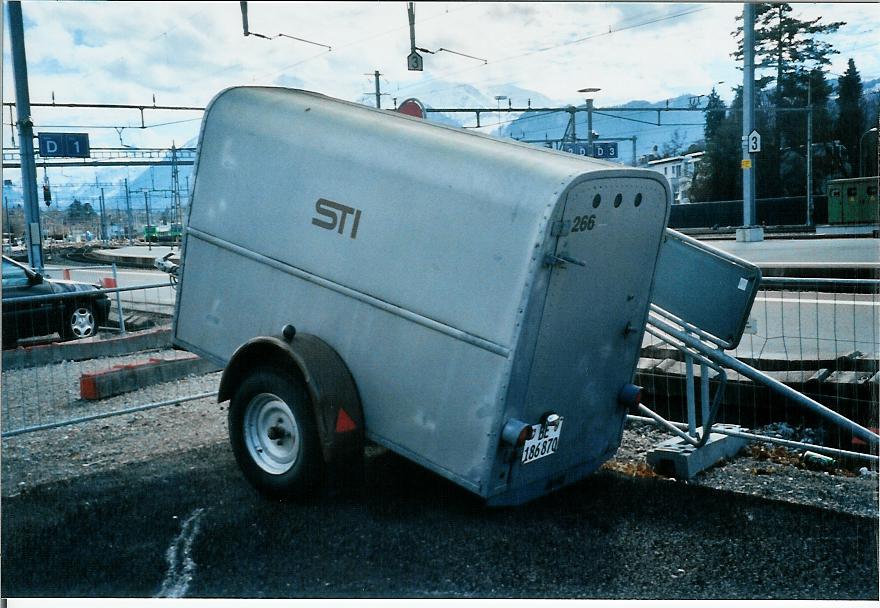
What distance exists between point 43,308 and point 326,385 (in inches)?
189

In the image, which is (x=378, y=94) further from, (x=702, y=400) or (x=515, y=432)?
(x=702, y=400)

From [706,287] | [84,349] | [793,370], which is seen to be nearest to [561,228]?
[706,287]

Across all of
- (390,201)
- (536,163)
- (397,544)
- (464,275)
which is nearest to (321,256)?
(390,201)

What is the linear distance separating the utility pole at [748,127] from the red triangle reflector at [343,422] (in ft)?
10.9

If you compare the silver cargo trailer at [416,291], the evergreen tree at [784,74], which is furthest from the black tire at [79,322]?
the evergreen tree at [784,74]

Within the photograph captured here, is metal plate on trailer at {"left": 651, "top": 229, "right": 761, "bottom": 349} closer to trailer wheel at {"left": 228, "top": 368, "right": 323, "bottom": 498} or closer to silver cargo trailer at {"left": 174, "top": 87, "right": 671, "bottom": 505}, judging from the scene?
silver cargo trailer at {"left": 174, "top": 87, "right": 671, "bottom": 505}

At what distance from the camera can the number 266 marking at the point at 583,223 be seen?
3.96 metres

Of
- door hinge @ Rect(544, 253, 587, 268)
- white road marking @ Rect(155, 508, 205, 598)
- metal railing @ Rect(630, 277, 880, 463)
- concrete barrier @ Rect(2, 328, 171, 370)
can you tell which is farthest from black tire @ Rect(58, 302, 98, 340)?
door hinge @ Rect(544, 253, 587, 268)

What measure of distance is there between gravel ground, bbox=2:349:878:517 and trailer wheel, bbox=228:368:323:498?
48.6 inches

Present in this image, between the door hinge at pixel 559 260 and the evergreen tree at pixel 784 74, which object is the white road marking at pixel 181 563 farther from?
the evergreen tree at pixel 784 74

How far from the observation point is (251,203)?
4820mm

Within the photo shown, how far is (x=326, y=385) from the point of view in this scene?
4242 mm

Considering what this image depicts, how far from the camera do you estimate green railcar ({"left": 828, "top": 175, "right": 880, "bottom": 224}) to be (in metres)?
4.91

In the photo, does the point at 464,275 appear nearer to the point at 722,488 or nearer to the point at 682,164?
the point at 722,488
